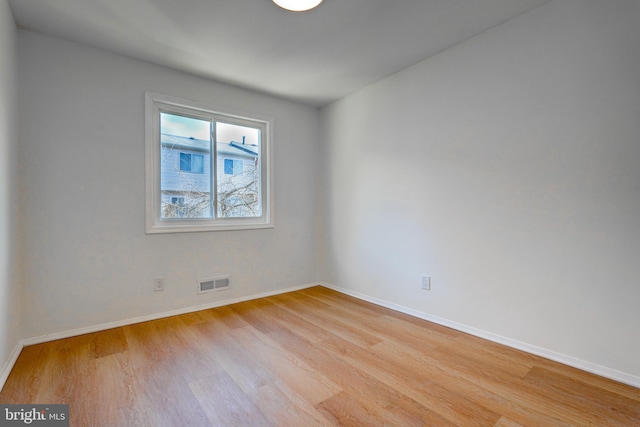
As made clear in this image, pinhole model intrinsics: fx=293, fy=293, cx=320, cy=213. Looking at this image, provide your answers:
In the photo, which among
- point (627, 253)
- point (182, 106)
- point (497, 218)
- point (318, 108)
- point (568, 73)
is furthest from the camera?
point (318, 108)

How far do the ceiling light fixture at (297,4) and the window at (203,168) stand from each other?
155 cm

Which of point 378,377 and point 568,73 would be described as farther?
point 568,73

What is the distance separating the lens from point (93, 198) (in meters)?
2.56

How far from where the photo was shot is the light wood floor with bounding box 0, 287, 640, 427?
152cm

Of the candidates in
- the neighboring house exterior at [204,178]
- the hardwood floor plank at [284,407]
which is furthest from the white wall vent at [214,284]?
the hardwood floor plank at [284,407]

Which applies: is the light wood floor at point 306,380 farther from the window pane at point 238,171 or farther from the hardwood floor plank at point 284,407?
the window pane at point 238,171

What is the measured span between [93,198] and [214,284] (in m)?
→ 1.41

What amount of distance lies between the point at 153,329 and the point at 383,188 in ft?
8.65

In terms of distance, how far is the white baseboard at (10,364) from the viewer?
5.87 ft

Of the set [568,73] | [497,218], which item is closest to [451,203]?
[497,218]

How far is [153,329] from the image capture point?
2.62m

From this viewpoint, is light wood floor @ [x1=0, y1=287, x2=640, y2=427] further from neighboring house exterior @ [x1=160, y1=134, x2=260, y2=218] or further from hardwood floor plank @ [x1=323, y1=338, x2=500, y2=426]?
neighboring house exterior @ [x1=160, y1=134, x2=260, y2=218]

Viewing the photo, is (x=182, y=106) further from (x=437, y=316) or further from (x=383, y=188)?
(x=437, y=316)

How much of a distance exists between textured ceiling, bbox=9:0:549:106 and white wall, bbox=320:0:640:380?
332 millimetres
